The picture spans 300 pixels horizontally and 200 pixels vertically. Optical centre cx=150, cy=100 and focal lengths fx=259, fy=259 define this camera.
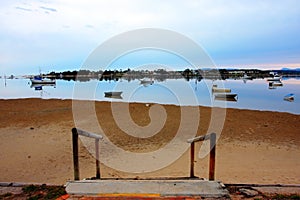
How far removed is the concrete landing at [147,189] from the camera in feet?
11.0

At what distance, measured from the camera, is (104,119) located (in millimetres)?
11891

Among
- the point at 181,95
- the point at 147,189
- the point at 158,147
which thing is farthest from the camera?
the point at 181,95

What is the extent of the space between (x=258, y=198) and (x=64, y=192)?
270 centimetres

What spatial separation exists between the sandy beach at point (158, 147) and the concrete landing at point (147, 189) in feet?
5.99

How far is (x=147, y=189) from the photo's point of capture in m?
3.50

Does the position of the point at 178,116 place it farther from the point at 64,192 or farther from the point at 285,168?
the point at 64,192

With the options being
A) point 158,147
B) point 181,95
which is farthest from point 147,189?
point 181,95

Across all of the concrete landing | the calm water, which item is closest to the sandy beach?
the concrete landing

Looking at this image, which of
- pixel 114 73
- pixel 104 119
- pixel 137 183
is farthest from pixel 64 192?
pixel 114 73

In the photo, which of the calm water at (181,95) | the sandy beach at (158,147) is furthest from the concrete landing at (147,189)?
the calm water at (181,95)

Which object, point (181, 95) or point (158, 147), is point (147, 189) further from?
point (181, 95)

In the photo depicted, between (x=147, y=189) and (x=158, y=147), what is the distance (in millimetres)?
4466

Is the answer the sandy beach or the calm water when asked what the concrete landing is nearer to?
the sandy beach

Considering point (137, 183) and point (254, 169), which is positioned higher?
point (137, 183)
